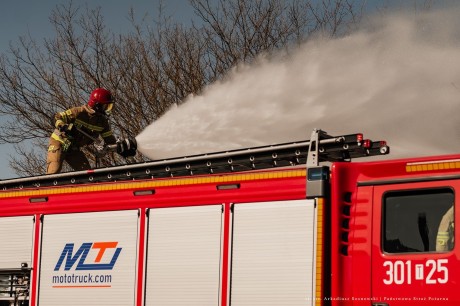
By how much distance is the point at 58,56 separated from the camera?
23.6 m

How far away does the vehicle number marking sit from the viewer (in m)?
6.39

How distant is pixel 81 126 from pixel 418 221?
5690 millimetres

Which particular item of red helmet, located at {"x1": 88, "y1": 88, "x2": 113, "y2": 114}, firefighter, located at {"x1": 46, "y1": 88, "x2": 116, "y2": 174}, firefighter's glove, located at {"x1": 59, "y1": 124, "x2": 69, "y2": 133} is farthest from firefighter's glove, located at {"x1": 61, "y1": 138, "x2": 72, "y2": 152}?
red helmet, located at {"x1": 88, "y1": 88, "x2": 113, "y2": 114}

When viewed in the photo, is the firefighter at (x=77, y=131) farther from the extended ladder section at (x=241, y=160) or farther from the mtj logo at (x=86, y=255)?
the mtj logo at (x=86, y=255)

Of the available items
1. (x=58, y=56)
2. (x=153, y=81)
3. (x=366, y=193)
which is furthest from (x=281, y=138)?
(x=58, y=56)

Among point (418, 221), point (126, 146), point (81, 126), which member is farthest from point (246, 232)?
point (81, 126)

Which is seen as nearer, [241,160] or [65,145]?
[241,160]

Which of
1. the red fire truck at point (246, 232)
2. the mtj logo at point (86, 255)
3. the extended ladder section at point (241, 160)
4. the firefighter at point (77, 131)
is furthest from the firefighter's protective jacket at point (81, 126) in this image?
the mtj logo at point (86, 255)

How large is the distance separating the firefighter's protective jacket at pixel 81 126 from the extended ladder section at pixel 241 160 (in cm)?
122

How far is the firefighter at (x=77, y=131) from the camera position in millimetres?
11047

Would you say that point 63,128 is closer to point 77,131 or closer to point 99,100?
point 77,131

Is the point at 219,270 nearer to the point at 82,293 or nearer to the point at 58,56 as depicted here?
the point at 82,293

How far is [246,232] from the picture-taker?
7.44 meters

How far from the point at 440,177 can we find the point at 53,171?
5830 millimetres
